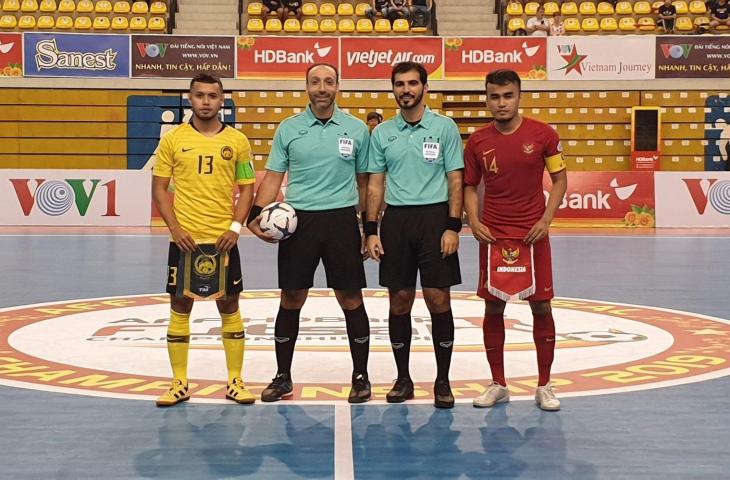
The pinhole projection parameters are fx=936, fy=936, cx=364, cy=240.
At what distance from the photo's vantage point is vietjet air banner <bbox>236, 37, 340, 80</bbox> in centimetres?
2255

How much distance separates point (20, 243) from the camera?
15.5 m

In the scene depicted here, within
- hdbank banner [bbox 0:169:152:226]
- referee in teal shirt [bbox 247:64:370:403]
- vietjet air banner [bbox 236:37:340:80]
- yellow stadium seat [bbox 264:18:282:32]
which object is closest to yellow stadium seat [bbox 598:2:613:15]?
vietjet air banner [bbox 236:37:340:80]

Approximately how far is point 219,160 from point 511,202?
5.75 ft

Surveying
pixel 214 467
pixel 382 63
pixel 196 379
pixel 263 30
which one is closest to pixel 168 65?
pixel 263 30

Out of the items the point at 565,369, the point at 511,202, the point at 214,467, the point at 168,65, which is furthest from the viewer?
the point at 168,65

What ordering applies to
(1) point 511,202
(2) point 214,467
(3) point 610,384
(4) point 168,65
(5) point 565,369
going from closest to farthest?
(2) point 214,467 < (1) point 511,202 < (3) point 610,384 < (5) point 565,369 < (4) point 168,65

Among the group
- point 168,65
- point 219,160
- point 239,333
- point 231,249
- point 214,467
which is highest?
point 168,65

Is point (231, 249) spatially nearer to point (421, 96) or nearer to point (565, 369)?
point (421, 96)

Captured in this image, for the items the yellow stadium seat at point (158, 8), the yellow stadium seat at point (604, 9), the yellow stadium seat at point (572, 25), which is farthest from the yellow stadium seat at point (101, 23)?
the yellow stadium seat at point (604, 9)

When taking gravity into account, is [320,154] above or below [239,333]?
above

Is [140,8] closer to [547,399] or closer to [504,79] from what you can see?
[504,79]

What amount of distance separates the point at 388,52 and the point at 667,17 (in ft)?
23.0

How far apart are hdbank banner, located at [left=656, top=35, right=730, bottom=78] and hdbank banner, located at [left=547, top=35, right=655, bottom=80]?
0.27m

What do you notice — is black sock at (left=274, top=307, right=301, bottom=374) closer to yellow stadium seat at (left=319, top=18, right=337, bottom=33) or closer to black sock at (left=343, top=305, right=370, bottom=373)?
black sock at (left=343, top=305, right=370, bottom=373)
